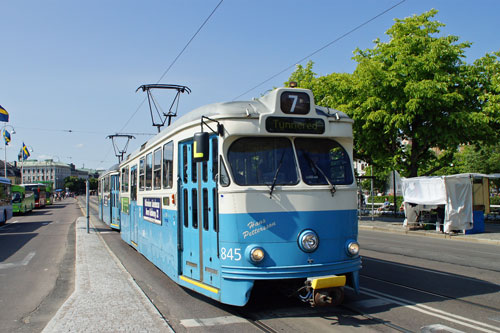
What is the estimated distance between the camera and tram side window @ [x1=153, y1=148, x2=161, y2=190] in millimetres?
8905

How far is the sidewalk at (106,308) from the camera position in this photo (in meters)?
5.54

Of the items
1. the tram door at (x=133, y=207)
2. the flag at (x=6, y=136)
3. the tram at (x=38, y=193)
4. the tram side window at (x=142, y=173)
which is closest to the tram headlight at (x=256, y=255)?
the tram side window at (x=142, y=173)

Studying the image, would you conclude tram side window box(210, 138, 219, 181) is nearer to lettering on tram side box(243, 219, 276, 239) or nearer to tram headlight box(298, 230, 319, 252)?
lettering on tram side box(243, 219, 276, 239)

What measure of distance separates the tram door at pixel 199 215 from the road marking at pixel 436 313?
282cm

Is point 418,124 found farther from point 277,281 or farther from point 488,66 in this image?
point 277,281

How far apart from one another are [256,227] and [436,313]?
2834 millimetres

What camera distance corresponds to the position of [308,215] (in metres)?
5.98

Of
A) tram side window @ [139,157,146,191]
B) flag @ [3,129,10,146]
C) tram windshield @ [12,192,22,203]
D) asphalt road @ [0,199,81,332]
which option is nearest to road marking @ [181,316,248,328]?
asphalt road @ [0,199,81,332]

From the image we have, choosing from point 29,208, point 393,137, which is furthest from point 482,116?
point 29,208

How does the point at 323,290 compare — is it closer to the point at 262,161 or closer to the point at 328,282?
the point at 328,282

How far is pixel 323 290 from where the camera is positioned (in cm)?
573

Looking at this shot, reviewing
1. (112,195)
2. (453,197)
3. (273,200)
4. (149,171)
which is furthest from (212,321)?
(453,197)

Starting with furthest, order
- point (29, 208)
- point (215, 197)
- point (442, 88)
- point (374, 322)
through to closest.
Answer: point (29, 208) < point (442, 88) < point (215, 197) < point (374, 322)

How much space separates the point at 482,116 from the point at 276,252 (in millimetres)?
17000
